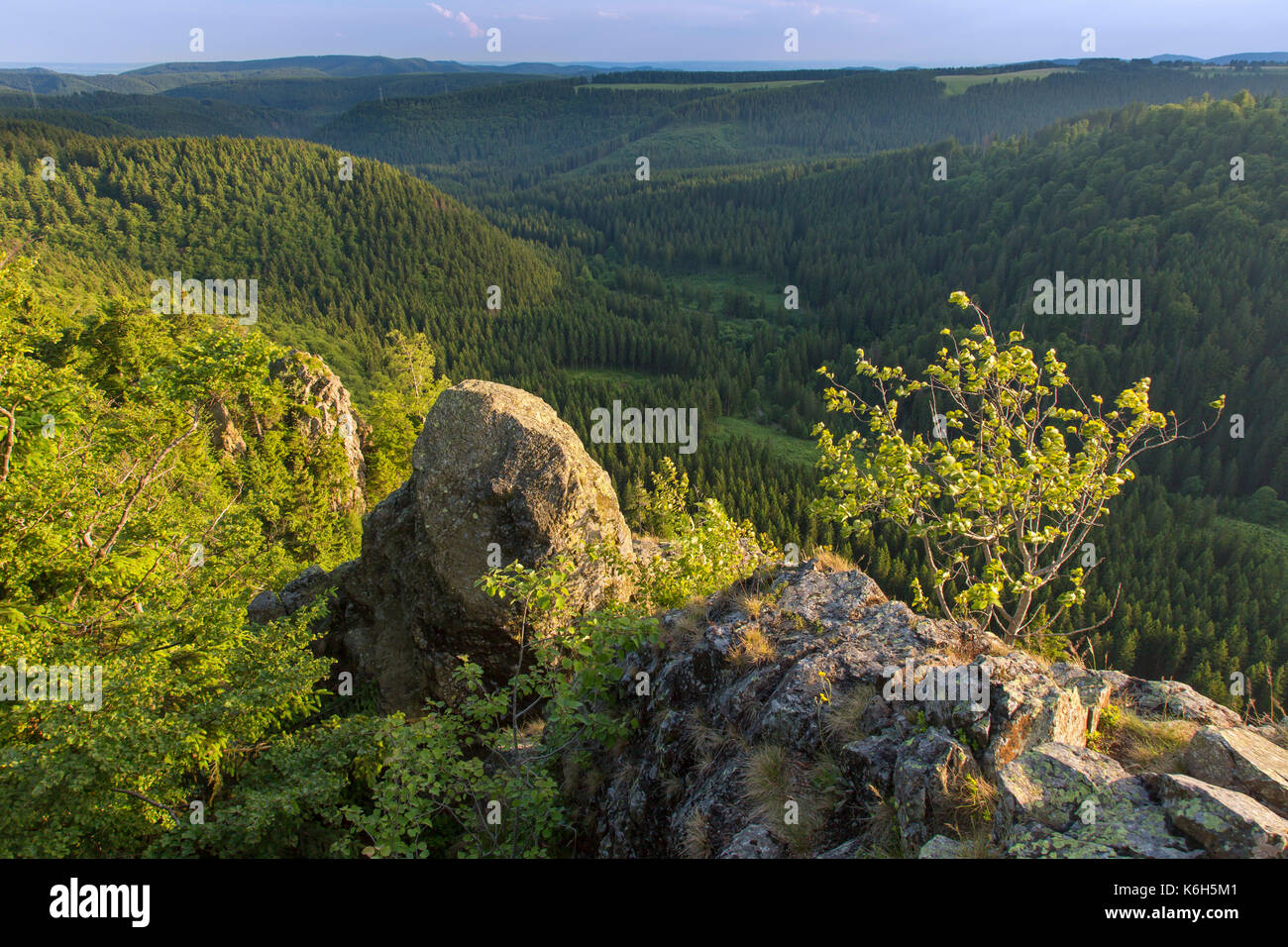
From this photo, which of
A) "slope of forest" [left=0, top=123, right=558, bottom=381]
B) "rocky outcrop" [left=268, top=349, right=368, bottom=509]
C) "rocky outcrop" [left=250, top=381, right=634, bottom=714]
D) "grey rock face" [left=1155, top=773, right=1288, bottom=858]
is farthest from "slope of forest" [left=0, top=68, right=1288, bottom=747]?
"grey rock face" [left=1155, top=773, right=1288, bottom=858]

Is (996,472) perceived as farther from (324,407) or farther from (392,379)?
(392,379)

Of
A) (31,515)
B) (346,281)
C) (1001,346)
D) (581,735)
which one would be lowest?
(581,735)

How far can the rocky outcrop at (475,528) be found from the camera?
17562mm

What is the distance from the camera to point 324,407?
42656 mm

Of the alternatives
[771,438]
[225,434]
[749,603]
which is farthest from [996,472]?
[771,438]

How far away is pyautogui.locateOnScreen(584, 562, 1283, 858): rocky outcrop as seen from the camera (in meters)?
7.13

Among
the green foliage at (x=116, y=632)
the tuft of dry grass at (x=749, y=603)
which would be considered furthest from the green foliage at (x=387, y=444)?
the tuft of dry grass at (x=749, y=603)

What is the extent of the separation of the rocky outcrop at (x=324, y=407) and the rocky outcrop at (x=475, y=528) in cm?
2481

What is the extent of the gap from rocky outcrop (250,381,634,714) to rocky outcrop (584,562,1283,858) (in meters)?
5.49

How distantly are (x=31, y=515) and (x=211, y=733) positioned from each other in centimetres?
565

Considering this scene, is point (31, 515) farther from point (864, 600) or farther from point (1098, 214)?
point (1098, 214)
